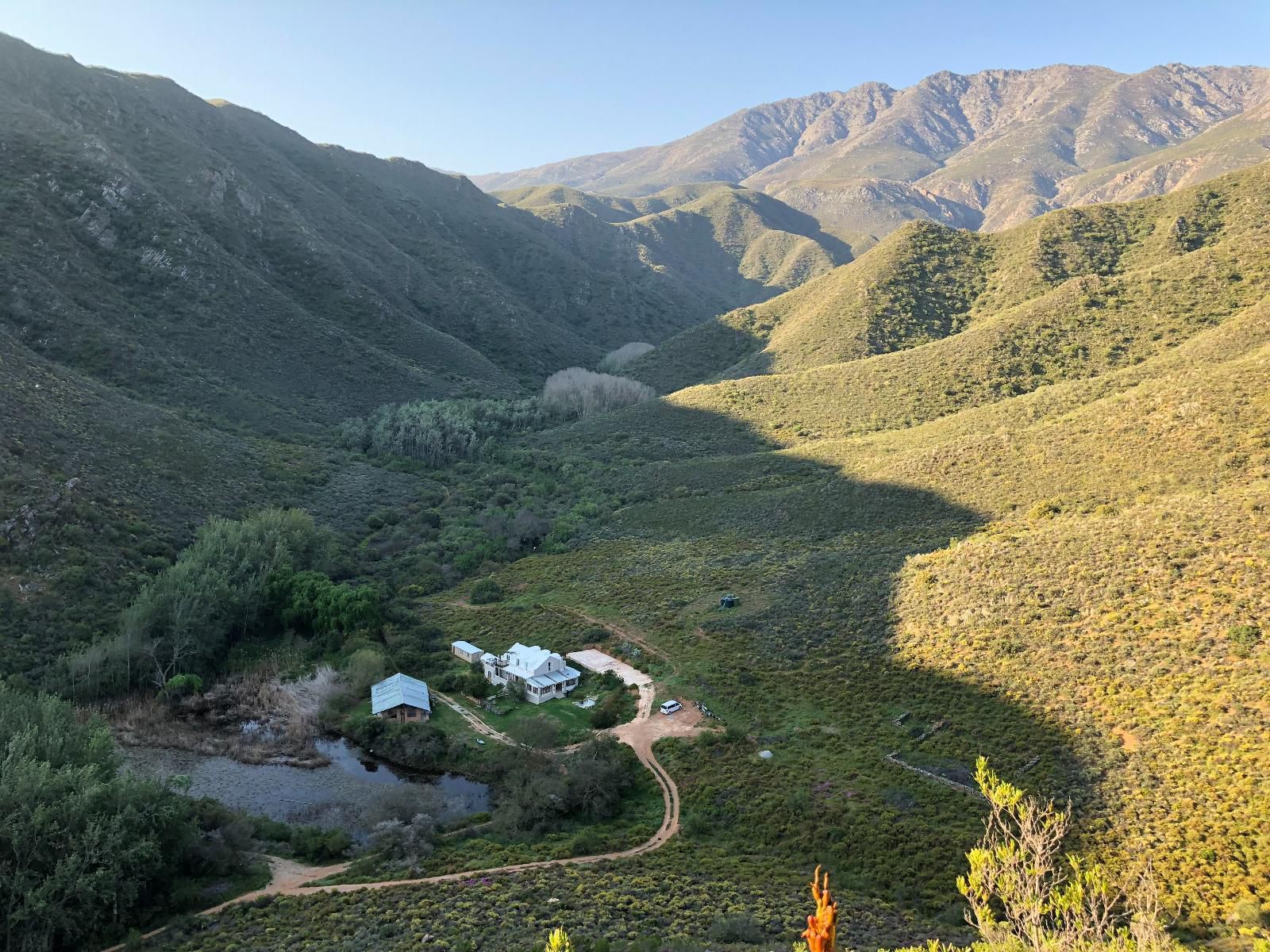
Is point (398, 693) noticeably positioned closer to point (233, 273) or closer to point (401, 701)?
point (401, 701)

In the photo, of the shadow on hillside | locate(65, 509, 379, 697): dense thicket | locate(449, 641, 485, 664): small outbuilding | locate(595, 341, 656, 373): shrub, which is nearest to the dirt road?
the shadow on hillside

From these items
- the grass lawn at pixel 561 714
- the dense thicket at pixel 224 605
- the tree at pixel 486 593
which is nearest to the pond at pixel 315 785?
the grass lawn at pixel 561 714

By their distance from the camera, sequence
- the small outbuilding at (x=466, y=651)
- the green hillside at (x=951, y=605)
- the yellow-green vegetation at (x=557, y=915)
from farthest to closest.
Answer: the small outbuilding at (x=466, y=651) → the green hillside at (x=951, y=605) → the yellow-green vegetation at (x=557, y=915)

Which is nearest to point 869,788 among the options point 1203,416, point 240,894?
point 240,894

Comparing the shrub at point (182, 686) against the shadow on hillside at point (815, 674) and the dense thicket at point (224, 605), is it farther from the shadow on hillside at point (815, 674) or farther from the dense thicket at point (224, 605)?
the shadow on hillside at point (815, 674)

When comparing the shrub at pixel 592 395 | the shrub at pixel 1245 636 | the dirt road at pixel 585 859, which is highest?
the shrub at pixel 592 395

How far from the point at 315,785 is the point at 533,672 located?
31.4 feet

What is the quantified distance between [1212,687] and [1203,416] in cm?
2199

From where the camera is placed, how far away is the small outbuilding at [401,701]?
33188 millimetres

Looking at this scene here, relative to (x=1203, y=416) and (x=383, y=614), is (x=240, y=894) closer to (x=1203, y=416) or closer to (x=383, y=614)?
(x=383, y=614)

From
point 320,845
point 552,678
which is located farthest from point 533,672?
point 320,845

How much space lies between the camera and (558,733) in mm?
31484

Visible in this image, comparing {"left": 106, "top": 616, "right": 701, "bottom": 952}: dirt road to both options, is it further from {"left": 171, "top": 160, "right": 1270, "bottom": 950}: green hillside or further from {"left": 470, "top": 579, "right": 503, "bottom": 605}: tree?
{"left": 470, "top": 579, "right": 503, "bottom": 605}: tree

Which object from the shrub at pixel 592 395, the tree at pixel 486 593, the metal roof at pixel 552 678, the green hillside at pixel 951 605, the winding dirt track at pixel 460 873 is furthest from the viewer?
the shrub at pixel 592 395
